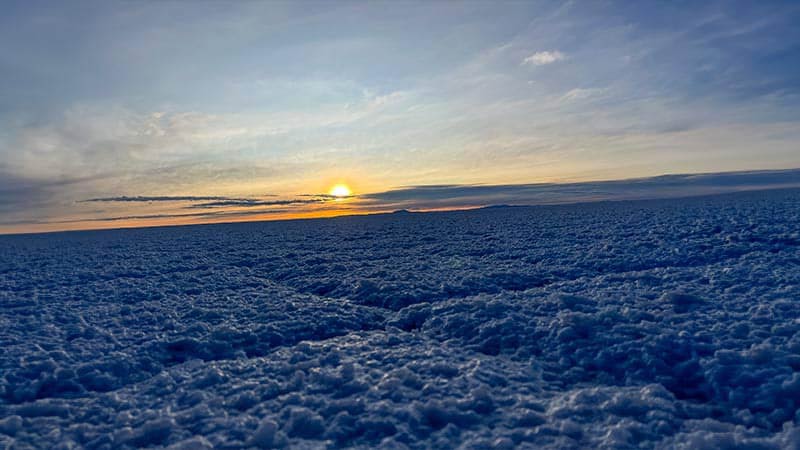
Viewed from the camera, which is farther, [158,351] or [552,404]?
[158,351]

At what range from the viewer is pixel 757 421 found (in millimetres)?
3828

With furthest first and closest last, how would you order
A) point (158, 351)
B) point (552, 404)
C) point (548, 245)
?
1. point (548, 245)
2. point (158, 351)
3. point (552, 404)

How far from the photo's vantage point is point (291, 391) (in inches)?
182

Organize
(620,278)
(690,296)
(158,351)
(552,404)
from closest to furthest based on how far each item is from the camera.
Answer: (552,404) → (158,351) → (690,296) → (620,278)

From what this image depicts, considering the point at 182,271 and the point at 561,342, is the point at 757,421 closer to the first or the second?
the point at 561,342

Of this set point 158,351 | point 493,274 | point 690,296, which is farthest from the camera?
point 493,274

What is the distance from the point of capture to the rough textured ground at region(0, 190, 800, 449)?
387 cm

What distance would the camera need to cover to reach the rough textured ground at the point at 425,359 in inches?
152

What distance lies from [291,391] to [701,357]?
14.4 feet

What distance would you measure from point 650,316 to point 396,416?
13.4 ft

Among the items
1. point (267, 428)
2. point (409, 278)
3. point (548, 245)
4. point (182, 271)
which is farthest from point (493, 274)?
point (182, 271)

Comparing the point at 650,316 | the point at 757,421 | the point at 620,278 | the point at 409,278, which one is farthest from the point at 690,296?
the point at 409,278

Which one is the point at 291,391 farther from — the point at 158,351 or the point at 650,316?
the point at 650,316

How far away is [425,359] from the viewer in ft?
17.2
